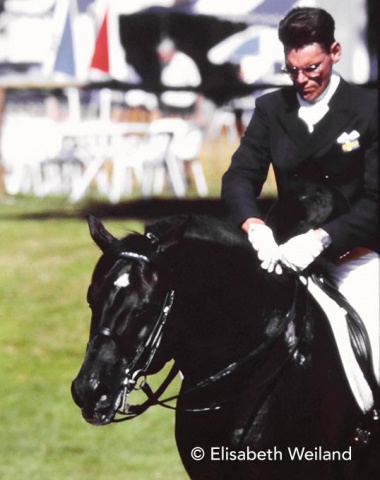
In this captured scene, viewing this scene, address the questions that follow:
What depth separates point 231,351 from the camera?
5.07 m

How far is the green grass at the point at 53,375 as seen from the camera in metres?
Result: 9.48

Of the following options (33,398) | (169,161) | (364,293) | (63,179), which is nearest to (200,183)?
(169,161)

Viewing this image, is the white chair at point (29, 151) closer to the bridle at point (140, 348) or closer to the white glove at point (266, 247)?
the white glove at point (266, 247)

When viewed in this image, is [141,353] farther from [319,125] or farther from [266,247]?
[319,125]

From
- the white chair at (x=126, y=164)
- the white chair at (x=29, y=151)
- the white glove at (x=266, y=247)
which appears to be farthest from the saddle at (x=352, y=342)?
the white chair at (x=29, y=151)

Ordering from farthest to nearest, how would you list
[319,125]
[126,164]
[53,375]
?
[126,164] → [53,375] → [319,125]

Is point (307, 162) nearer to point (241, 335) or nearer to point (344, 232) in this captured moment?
point (344, 232)

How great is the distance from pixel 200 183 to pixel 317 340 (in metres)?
16.5

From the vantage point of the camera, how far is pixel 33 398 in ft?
37.6

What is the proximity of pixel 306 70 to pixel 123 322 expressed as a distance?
1.23 metres

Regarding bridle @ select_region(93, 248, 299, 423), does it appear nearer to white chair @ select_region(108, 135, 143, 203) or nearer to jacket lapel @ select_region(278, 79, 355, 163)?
jacket lapel @ select_region(278, 79, 355, 163)

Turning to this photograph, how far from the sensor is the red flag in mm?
22156

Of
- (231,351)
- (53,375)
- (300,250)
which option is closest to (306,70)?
(300,250)

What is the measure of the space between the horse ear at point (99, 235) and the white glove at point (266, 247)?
0.57 metres
